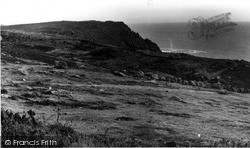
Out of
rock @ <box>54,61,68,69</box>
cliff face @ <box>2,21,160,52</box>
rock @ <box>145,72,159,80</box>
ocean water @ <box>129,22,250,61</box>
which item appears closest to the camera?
rock @ <box>54,61,68,69</box>

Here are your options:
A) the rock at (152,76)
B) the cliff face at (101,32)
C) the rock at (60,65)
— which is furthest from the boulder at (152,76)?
the cliff face at (101,32)

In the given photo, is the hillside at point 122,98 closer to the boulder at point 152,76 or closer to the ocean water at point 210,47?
the boulder at point 152,76

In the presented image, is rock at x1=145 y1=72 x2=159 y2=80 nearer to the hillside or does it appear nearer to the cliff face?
the hillside

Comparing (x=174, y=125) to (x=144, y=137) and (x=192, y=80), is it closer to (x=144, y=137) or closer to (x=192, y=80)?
(x=144, y=137)

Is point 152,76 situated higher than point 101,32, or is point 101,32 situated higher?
point 101,32

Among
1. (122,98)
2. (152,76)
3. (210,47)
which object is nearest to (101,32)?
(152,76)

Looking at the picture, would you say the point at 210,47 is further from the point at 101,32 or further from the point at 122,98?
the point at 122,98

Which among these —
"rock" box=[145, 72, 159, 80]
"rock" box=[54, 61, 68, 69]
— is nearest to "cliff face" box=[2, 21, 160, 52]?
"rock" box=[54, 61, 68, 69]

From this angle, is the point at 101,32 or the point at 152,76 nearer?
the point at 152,76
